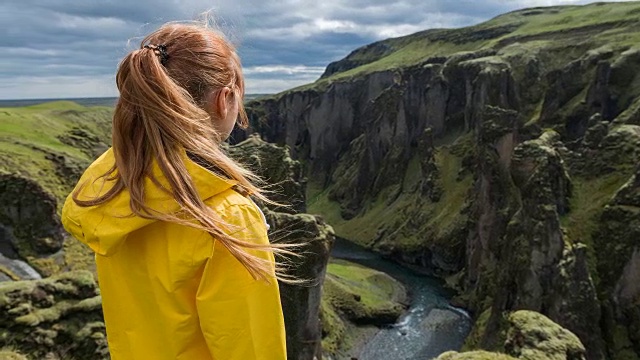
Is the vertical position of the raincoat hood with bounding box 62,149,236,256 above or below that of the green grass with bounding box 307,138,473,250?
above

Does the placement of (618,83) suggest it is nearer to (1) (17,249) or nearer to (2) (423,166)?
(2) (423,166)

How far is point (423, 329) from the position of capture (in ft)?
249

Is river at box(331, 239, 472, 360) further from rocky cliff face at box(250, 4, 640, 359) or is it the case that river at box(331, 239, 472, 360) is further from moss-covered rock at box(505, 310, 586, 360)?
moss-covered rock at box(505, 310, 586, 360)

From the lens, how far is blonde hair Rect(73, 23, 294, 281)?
4.34 m

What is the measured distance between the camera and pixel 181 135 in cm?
459

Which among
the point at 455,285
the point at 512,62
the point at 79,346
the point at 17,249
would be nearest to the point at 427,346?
the point at 455,285

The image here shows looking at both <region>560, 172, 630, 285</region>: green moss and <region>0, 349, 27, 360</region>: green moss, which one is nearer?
<region>0, 349, 27, 360</region>: green moss

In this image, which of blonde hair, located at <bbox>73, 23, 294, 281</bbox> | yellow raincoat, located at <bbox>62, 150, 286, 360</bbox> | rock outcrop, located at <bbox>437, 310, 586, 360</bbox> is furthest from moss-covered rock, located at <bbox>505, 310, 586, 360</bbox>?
blonde hair, located at <bbox>73, 23, 294, 281</bbox>

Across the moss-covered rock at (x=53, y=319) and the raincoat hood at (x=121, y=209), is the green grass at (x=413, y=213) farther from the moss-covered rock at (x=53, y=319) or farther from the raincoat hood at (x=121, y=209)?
the raincoat hood at (x=121, y=209)

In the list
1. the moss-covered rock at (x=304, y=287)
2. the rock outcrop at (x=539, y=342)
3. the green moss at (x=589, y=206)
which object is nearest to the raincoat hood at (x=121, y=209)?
the rock outcrop at (x=539, y=342)

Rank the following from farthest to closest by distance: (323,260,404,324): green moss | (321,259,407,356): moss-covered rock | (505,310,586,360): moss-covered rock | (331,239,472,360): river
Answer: (323,260,404,324): green moss, (331,239,472,360): river, (321,259,407,356): moss-covered rock, (505,310,586,360): moss-covered rock

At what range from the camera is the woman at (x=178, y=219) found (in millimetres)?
4348

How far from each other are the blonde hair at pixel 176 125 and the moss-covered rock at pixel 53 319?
52.0 feet

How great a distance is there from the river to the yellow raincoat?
64923 mm
